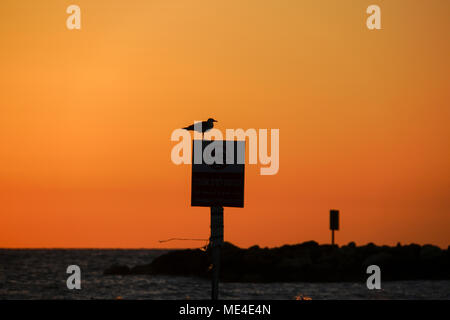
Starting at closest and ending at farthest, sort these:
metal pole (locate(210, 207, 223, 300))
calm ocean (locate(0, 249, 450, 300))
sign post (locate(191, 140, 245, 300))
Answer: sign post (locate(191, 140, 245, 300)) < metal pole (locate(210, 207, 223, 300)) < calm ocean (locate(0, 249, 450, 300))

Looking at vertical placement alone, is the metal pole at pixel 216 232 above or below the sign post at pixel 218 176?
below

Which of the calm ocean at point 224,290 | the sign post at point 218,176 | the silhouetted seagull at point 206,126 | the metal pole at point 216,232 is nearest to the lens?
the sign post at point 218,176

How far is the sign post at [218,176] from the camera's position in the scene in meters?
13.8

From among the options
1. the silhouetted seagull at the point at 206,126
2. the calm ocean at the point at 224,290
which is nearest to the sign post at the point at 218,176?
the silhouetted seagull at the point at 206,126

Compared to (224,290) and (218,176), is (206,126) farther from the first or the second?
(224,290)

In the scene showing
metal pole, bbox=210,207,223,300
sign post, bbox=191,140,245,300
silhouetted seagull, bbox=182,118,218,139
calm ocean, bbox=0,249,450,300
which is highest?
silhouetted seagull, bbox=182,118,218,139

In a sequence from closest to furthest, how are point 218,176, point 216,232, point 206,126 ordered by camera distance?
point 218,176
point 216,232
point 206,126

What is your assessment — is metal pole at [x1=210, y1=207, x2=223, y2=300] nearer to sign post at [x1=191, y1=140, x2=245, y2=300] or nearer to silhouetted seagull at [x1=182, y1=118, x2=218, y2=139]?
sign post at [x1=191, y1=140, x2=245, y2=300]

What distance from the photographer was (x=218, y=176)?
13.9 m

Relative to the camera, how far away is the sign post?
544 inches

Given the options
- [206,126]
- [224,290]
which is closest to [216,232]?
[206,126]

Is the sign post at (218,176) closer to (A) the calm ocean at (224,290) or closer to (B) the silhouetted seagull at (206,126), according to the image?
(B) the silhouetted seagull at (206,126)

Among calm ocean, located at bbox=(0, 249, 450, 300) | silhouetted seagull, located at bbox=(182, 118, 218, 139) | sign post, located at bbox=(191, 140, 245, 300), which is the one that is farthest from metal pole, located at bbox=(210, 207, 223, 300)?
calm ocean, located at bbox=(0, 249, 450, 300)
